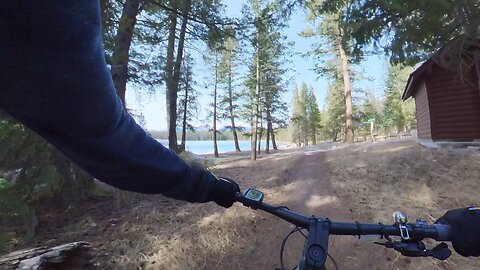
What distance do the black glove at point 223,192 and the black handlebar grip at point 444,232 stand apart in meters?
0.96

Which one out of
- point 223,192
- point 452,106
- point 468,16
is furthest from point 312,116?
point 223,192

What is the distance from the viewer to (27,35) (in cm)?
73

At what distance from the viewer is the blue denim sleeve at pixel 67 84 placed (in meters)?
0.73

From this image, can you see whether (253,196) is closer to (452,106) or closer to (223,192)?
(223,192)

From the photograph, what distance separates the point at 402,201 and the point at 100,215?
6.65 m

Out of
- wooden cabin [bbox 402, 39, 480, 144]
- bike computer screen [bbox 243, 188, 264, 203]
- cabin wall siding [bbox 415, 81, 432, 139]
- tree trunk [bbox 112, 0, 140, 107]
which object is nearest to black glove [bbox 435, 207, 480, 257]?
bike computer screen [bbox 243, 188, 264, 203]

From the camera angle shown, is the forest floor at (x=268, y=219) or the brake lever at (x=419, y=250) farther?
the forest floor at (x=268, y=219)

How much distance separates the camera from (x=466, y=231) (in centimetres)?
141

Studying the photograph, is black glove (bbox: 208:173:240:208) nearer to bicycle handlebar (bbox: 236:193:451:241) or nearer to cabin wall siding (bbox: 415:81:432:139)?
bicycle handlebar (bbox: 236:193:451:241)

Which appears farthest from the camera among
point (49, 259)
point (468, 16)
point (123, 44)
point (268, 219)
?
point (123, 44)

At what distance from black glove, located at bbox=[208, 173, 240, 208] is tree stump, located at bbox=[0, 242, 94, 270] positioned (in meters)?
2.49

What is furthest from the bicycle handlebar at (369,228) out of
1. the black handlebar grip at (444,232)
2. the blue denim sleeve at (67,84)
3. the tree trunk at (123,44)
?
the tree trunk at (123,44)

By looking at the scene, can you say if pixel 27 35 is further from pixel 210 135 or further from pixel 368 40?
pixel 210 135

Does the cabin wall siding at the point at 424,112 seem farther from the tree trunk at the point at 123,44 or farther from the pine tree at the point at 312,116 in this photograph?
the pine tree at the point at 312,116
